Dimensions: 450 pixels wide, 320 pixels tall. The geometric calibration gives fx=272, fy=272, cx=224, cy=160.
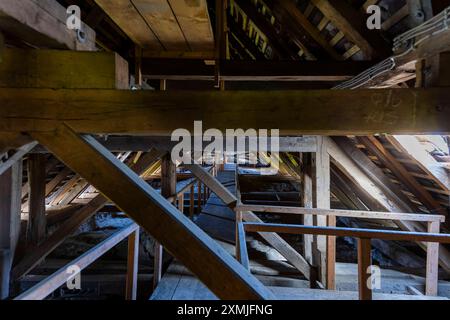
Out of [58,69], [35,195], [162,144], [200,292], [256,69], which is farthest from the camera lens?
[35,195]

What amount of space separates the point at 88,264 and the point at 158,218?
0.80m

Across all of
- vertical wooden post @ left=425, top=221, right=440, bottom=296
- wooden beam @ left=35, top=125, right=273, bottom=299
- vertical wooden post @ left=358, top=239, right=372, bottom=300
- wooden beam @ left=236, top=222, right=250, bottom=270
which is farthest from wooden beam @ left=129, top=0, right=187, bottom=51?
vertical wooden post @ left=425, top=221, right=440, bottom=296

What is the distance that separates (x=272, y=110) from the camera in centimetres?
132

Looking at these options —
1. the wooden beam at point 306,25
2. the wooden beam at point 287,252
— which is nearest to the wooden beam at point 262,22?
the wooden beam at point 306,25

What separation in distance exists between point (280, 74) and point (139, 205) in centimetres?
238

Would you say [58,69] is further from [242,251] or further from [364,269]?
[364,269]

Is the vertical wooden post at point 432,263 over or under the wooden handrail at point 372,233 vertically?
under

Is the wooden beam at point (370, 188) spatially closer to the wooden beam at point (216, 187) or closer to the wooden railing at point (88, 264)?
the wooden beam at point (216, 187)

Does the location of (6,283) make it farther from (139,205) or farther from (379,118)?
(379,118)

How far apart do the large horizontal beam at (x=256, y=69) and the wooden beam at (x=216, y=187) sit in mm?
1570

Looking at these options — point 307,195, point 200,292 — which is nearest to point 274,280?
point 307,195

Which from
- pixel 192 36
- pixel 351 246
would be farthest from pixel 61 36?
pixel 351 246

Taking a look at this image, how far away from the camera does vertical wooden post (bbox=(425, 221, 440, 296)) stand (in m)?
3.25

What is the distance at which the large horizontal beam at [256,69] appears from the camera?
268 cm
